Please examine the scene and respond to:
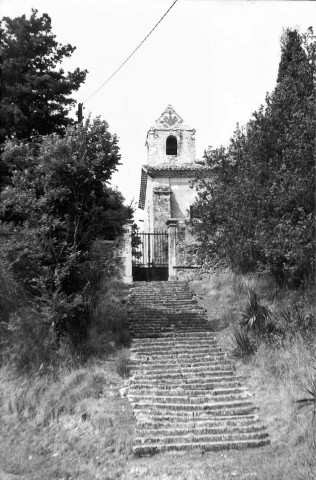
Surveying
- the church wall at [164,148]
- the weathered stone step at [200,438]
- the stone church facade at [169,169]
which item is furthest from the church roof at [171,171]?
the weathered stone step at [200,438]

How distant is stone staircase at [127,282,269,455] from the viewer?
859cm

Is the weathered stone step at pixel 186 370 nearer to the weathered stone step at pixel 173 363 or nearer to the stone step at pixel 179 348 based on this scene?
the weathered stone step at pixel 173 363

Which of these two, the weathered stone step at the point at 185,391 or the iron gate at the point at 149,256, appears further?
the iron gate at the point at 149,256

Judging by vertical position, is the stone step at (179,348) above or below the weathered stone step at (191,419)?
above

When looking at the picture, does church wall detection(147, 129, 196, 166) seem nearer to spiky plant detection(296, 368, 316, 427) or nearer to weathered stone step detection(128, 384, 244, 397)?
weathered stone step detection(128, 384, 244, 397)

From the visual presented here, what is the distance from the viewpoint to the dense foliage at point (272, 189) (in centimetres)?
1218

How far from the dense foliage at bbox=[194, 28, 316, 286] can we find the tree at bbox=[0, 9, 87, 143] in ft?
18.1

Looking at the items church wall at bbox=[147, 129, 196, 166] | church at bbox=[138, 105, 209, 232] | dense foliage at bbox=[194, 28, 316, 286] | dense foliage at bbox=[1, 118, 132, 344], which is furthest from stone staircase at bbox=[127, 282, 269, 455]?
church wall at bbox=[147, 129, 196, 166]

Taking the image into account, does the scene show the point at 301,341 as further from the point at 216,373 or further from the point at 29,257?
the point at 29,257

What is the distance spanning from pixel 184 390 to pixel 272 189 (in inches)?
216

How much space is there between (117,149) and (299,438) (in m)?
8.38

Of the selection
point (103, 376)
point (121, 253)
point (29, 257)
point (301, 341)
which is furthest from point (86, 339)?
point (121, 253)

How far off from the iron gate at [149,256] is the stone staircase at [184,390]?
708 centimetres

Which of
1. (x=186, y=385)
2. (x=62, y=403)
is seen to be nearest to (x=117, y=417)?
(x=62, y=403)
